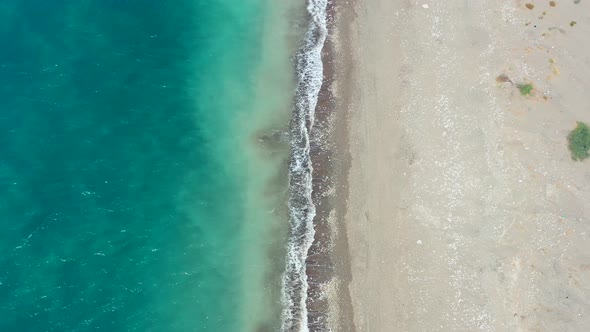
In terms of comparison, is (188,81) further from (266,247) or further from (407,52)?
(407,52)

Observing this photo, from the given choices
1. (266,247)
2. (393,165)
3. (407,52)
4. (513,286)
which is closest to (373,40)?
(407,52)

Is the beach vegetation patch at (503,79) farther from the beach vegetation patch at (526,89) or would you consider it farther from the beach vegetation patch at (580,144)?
the beach vegetation patch at (580,144)

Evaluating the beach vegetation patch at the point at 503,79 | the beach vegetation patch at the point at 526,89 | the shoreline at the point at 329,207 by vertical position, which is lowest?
the shoreline at the point at 329,207

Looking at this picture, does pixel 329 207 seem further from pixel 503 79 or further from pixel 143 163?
pixel 503 79

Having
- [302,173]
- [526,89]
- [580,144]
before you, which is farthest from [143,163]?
[580,144]

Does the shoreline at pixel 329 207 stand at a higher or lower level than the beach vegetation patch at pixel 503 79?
lower

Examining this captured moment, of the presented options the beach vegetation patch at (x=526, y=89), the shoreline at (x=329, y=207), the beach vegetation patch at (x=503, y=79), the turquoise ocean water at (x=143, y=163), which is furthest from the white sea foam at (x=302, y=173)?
the beach vegetation patch at (x=526, y=89)

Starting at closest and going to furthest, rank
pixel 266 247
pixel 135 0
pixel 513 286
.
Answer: pixel 513 286 → pixel 266 247 → pixel 135 0
